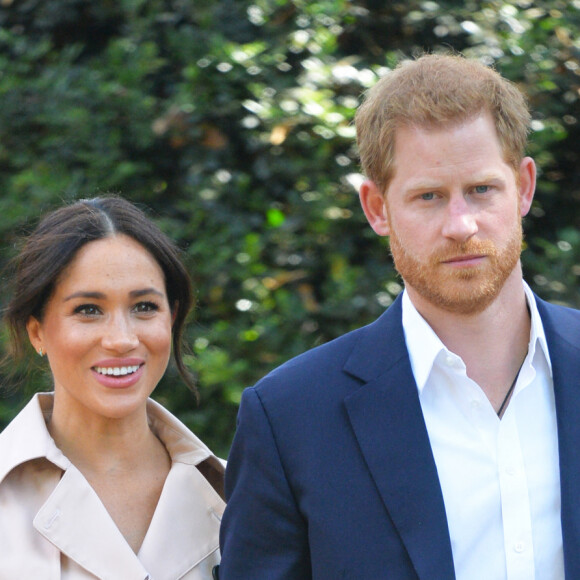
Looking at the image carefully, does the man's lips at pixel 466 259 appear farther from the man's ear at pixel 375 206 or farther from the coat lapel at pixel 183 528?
the coat lapel at pixel 183 528

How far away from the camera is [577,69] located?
4383 mm

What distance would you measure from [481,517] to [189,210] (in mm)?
2435

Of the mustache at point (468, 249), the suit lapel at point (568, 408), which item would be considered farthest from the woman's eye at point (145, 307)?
the suit lapel at point (568, 408)

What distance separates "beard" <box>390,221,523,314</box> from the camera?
98.8 inches

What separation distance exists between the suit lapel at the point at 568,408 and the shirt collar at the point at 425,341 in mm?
26

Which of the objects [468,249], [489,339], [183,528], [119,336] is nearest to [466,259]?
[468,249]

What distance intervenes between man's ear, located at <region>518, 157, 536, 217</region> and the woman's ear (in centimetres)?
135

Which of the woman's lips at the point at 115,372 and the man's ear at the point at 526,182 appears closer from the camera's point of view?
the man's ear at the point at 526,182

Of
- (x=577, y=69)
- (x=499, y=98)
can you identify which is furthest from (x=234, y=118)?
(x=499, y=98)

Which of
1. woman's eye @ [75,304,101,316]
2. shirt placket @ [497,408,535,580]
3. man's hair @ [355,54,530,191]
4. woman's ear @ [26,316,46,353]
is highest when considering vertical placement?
man's hair @ [355,54,530,191]

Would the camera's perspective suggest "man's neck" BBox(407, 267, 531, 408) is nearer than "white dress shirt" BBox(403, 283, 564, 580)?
No

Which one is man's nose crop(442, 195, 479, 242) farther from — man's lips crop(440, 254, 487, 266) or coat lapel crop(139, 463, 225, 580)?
coat lapel crop(139, 463, 225, 580)

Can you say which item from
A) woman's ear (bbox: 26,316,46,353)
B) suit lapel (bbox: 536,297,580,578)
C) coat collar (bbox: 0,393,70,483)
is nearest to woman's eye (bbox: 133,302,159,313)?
woman's ear (bbox: 26,316,46,353)

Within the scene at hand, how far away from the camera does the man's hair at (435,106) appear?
2604mm
